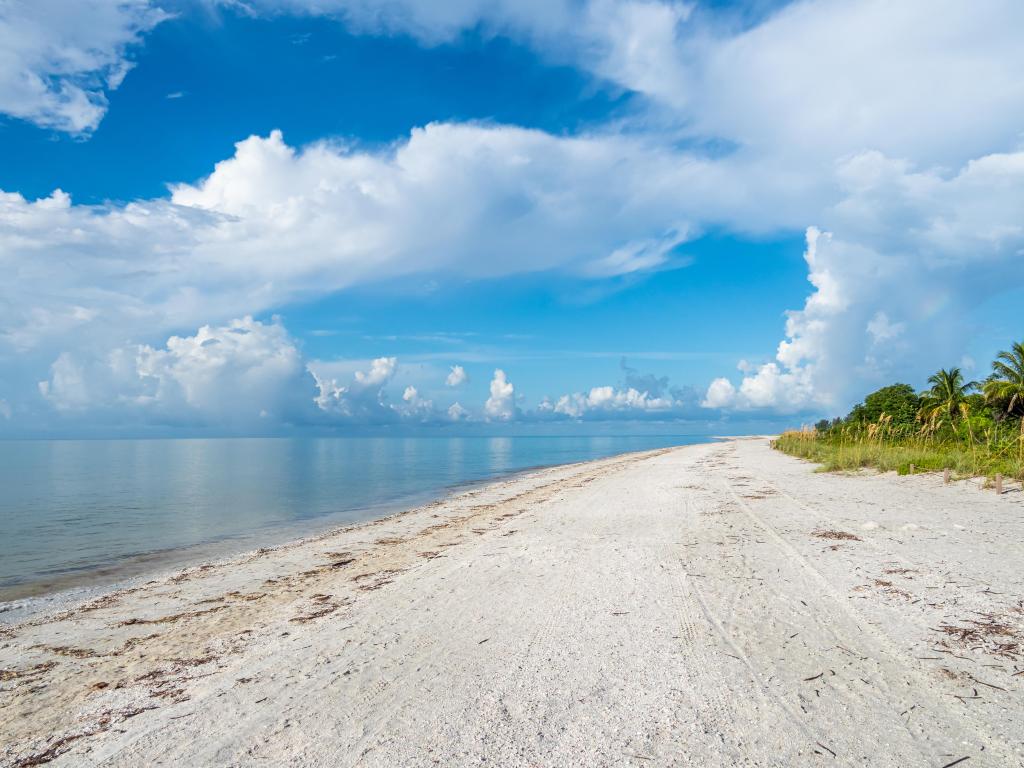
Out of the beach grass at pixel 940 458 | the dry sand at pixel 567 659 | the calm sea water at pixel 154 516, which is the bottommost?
the calm sea water at pixel 154 516

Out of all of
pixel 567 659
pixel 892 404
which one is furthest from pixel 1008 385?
pixel 567 659

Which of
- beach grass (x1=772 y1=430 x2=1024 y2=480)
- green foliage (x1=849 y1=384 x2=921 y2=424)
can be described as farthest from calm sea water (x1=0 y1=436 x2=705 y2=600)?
green foliage (x1=849 y1=384 x2=921 y2=424)

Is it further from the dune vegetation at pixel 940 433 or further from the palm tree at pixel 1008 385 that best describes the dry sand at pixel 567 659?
the palm tree at pixel 1008 385

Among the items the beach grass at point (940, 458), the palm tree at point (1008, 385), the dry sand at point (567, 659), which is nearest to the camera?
the dry sand at point (567, 659)

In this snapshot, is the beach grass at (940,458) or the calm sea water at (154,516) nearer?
the calm sea water at (154,516)

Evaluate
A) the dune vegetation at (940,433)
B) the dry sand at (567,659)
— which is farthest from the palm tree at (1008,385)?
the dry sand at (567,659)

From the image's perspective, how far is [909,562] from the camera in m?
8.77

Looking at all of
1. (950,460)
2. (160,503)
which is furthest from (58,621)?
(950,460)

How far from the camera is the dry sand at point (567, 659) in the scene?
4211 millimetres

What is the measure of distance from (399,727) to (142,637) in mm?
5416

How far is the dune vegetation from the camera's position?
58.4 ft

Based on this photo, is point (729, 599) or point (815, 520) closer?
point (729, 599)

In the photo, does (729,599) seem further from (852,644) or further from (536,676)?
(536,676)

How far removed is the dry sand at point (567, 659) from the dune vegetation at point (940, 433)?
7.55m
